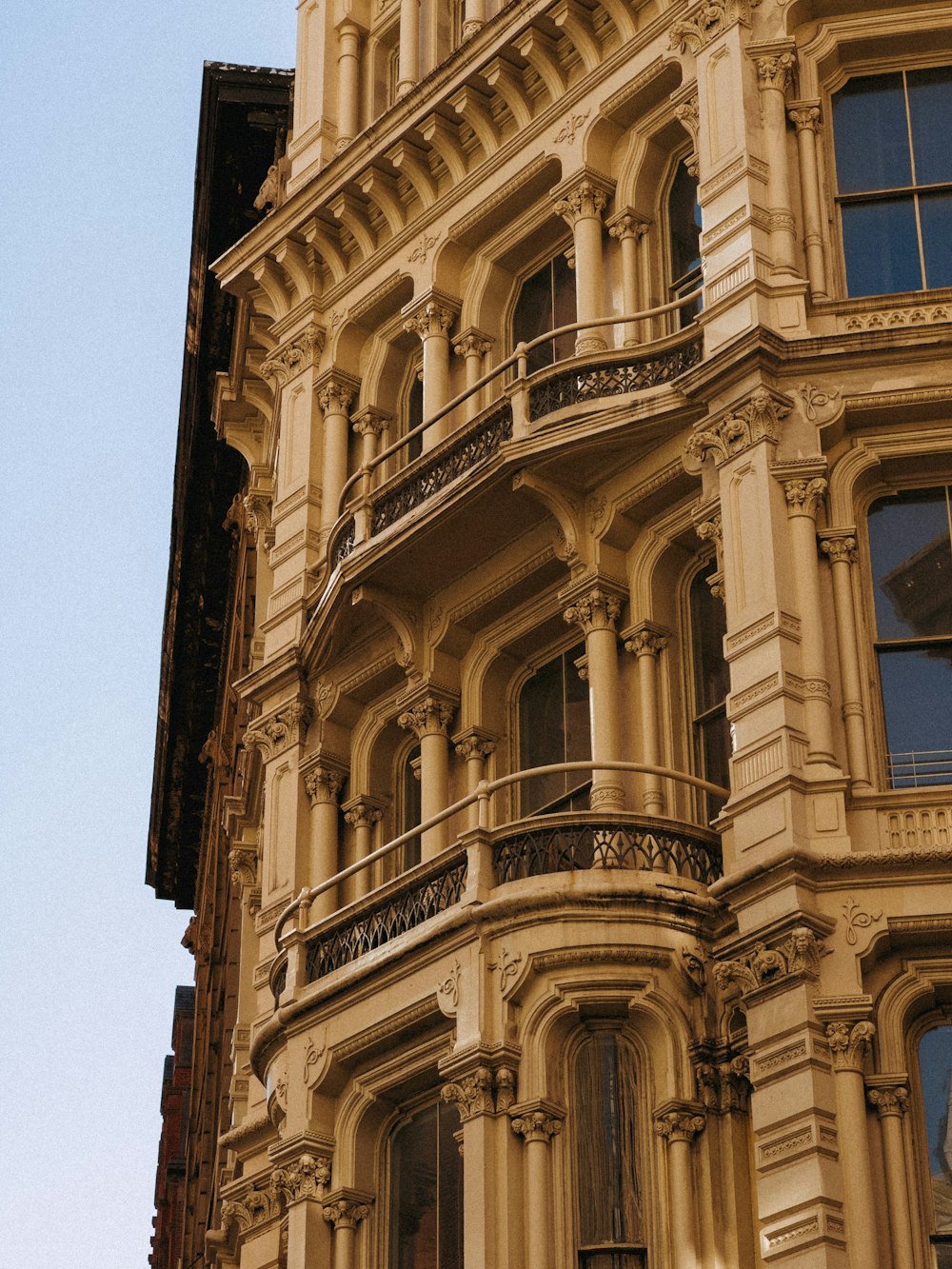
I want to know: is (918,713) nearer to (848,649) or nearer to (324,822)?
(848,649)

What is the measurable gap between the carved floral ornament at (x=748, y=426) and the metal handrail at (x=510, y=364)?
7.09ft

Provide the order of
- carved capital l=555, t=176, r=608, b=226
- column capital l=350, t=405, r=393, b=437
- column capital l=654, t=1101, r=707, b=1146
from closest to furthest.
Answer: column capital l=654, t=1101, r=707, b=1146 < carved capital l=555, t=176, r=608, b=226 < column capital l=350, t=405, r=393, b=437

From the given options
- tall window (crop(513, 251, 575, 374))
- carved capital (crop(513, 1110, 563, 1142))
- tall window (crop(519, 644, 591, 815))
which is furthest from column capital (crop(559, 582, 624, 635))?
carved capital (crop(513, 1110, 563, 1142))

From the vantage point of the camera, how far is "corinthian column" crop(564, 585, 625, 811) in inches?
1091

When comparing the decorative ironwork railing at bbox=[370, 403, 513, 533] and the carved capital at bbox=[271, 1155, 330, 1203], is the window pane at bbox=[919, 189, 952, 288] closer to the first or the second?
the decorative ironwork railing at bbox=[370, 403, 513, 533]

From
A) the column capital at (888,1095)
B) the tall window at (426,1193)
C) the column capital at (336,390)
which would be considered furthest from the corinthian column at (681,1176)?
the column capital at (336,390)

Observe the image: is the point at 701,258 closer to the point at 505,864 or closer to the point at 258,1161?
the point at 505,864

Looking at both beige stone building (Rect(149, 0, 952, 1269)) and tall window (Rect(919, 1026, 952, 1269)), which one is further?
beige stone building (Rect(149, 0, 952, 1269))

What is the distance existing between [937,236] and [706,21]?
14.2 ft

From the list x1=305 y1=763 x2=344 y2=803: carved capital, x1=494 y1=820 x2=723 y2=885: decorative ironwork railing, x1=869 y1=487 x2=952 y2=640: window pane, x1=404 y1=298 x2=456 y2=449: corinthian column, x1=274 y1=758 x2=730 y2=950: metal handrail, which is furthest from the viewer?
x1=404 y1=298 x2=456 y2=449: corinthian column

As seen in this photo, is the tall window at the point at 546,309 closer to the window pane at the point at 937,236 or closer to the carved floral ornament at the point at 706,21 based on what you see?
the carved floral ornament at the point at 706,21

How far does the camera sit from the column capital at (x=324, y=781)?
32.4m

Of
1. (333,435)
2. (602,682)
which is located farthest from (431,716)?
(333,435)

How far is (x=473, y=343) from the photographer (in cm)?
3362
